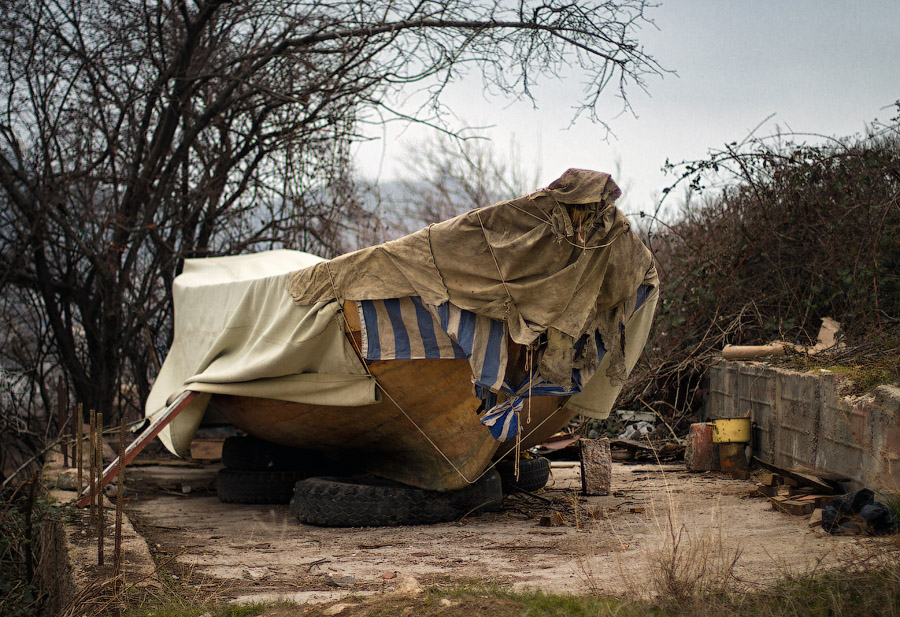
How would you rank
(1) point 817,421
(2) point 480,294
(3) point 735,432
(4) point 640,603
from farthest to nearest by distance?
(3) point 735,432 → (1) point 817,421 → (2) point 480,294 → (4) point 640,603

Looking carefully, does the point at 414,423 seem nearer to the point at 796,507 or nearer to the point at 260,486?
the point at 260,486

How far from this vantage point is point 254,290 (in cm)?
654

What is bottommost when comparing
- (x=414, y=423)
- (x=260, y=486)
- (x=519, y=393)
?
(x=260, y=486)

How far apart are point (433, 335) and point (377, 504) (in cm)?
142

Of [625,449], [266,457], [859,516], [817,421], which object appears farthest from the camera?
[625,449]

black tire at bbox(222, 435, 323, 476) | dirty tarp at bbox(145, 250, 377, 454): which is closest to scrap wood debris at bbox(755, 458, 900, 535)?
dirty tarp at bbox(145, 250, 377, 454)

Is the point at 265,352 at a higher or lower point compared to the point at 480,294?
lower

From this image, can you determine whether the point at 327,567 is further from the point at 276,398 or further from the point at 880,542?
the point at 880,542

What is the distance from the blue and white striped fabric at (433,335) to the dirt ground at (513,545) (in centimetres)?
112

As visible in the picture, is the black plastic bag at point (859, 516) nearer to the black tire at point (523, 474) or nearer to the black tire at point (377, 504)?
the black tire at point (377, 504)

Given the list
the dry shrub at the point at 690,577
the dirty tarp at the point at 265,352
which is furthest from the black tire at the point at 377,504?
the dry shrub at the point at 690,577

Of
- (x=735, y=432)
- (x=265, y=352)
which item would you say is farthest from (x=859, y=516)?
(x=265, y=352)

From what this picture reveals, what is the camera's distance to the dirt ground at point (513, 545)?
3.90m

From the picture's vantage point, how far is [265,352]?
20.1 ft
